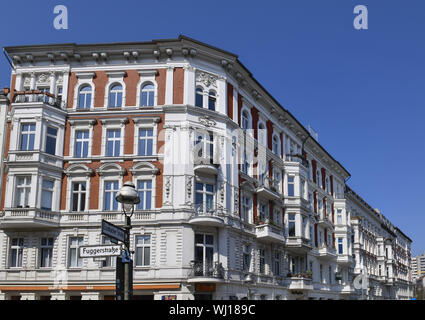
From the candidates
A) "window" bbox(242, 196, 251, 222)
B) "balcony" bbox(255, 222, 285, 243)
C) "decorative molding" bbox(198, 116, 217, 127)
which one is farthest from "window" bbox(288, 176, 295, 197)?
"decorative molding" bbox(198, 116, 217, 127)

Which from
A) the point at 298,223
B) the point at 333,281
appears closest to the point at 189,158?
the point at 298,223

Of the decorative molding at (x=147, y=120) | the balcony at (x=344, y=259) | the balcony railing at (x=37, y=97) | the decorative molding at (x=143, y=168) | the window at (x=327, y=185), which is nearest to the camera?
the decorative molding at (x=143, y=168)

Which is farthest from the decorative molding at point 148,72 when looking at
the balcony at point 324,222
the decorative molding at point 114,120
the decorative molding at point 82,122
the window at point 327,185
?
the window at point 327,185

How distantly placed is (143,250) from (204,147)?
769cm

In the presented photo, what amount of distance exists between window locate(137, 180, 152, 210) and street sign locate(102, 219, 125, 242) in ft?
65.1

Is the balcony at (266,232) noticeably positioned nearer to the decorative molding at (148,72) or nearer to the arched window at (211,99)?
the arched window at (211,99)

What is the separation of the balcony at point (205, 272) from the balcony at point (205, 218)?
2.41m

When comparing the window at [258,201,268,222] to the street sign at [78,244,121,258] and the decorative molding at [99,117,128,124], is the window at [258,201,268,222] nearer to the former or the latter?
the decorative molding at [99,117,128,124]

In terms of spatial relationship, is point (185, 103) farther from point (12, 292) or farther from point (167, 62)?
point (12, 292)

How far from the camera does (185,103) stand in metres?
32.0

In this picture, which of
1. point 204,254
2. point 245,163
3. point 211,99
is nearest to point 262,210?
point 245,163

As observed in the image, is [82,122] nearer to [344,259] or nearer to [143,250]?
[143,250]


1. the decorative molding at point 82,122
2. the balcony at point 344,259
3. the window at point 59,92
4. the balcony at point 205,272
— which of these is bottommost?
the balcony at point 205,272

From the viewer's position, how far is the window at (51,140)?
31.6 metres
